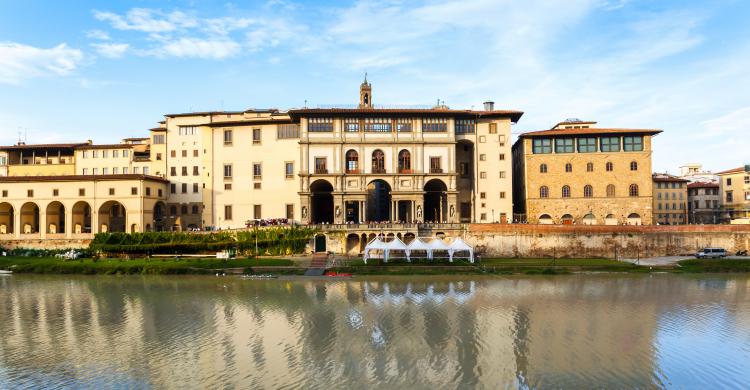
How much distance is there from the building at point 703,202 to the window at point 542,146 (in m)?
41.0

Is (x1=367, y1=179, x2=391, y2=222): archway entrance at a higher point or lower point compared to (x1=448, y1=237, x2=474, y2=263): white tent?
higher

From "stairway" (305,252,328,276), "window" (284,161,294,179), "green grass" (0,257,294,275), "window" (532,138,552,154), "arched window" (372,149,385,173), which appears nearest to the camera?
"stairway" (305,252,328,276)

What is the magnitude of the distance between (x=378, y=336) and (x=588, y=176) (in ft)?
150

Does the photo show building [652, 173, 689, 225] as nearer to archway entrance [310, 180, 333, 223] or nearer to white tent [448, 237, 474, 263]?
white tent [448, 237, 474, 263]

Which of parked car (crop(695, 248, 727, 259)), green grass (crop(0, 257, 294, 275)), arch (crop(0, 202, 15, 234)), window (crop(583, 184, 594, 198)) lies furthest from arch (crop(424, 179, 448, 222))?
arch (crop(0, 202, 15, 234))

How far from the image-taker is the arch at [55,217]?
60.9 m

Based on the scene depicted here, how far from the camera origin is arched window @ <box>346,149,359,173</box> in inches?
2282

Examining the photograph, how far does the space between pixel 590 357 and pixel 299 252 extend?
35.0 m

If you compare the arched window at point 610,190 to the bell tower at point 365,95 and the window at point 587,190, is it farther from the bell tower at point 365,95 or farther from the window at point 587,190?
the bell tower at point 365,95

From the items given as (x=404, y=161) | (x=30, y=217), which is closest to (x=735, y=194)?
(x=404, y=161)

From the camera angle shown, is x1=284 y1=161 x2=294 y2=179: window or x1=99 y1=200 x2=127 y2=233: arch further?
x1=99 y1=200 x2=127 y2=233: arch

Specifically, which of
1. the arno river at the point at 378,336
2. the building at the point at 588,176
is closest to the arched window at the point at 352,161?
the arno river at the point at 378,336

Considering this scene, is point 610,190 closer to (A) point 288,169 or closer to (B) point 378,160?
(B) point 378,160

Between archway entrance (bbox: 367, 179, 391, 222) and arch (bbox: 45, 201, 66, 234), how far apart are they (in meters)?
39.7
